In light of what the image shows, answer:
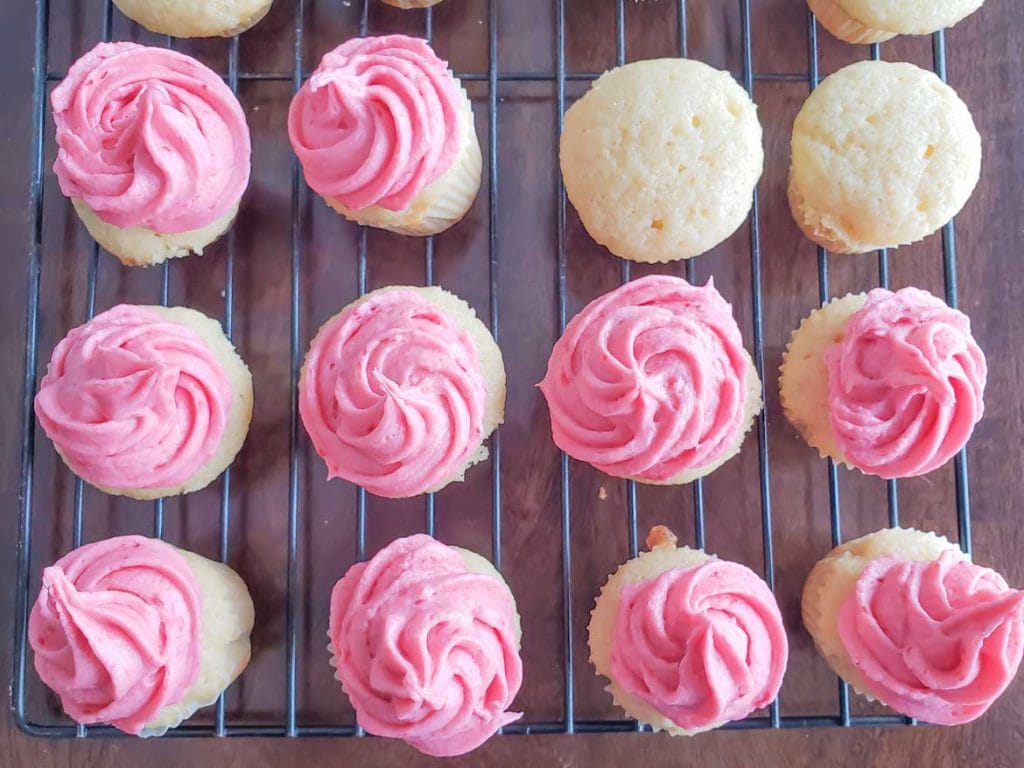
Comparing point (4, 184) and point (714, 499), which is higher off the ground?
point (4, 184)

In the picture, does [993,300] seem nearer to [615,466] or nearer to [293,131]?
[615,466]

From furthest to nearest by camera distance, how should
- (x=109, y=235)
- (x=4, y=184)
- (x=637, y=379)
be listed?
(x=4, y=184) → (x=109, y=235) → (x=637, y=379)

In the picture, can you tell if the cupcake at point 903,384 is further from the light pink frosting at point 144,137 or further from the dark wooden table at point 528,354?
the light pink frosting at point 144,137

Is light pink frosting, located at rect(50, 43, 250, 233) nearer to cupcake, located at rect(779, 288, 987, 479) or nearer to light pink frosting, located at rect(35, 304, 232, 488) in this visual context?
light pink frosting, located at rect(35, 304, 232, 488)

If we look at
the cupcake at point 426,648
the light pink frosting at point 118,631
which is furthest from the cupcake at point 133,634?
the cupcake at point 426,648

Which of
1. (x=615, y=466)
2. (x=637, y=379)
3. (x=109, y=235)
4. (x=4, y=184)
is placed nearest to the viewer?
(x=637, y=379)

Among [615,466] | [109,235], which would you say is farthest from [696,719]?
[109,235]

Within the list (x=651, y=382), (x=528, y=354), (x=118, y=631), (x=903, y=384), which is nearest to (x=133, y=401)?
(x=118, y=631)
